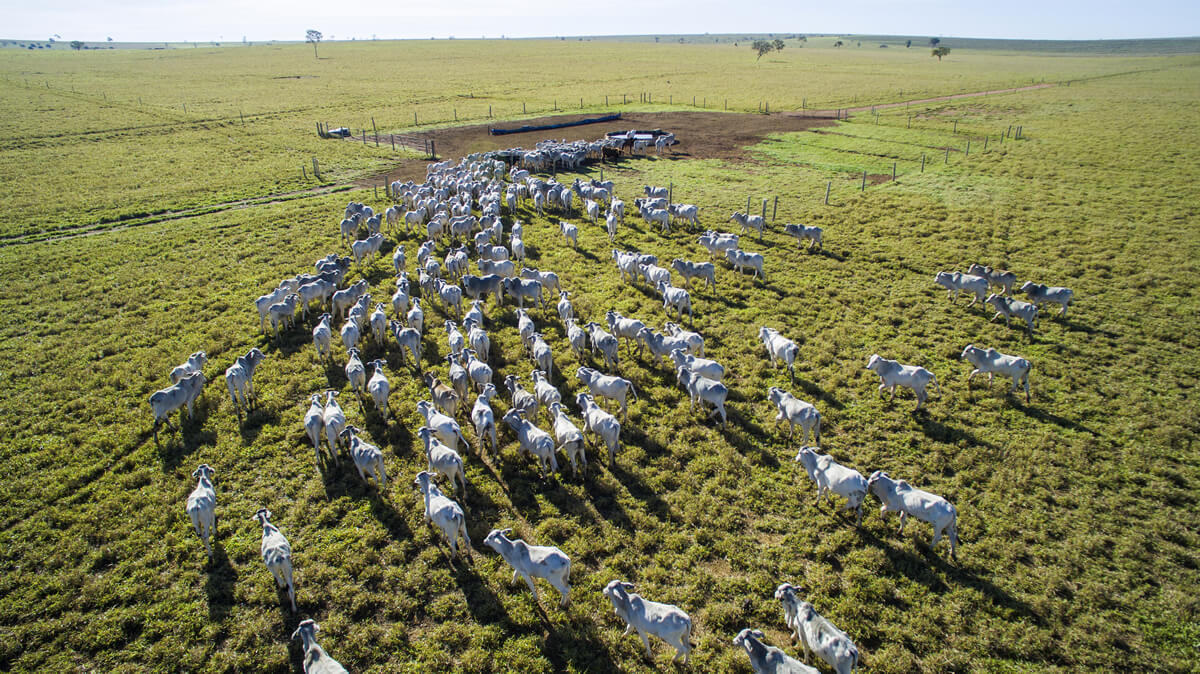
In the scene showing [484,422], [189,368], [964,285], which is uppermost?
[964,285]

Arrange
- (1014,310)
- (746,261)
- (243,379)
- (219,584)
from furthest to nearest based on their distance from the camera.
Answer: (746,261), (1014,310), (243,379), (219,584)

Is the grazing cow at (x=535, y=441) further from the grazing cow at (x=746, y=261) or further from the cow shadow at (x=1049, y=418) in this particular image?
the grazing cow at (x=746, y=261)

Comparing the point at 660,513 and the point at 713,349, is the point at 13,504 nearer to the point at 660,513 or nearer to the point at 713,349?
the point at 660,513

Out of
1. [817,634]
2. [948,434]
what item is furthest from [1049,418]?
[817,634]

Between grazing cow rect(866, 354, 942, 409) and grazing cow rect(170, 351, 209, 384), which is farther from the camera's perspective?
grazing cow rect(170, 351, 209, 384)

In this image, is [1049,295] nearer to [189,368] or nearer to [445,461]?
[445,461]

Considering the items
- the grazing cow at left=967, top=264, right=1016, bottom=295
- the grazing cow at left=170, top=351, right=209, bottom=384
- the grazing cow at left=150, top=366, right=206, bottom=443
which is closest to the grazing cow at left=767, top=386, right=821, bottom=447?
the grazing cow at left=967, top=264, right=1016, bottom=295

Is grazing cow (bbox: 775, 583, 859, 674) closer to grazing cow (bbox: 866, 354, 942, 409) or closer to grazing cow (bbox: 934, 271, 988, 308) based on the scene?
grazing cow (bbox: 866, 354, 942, 409)
